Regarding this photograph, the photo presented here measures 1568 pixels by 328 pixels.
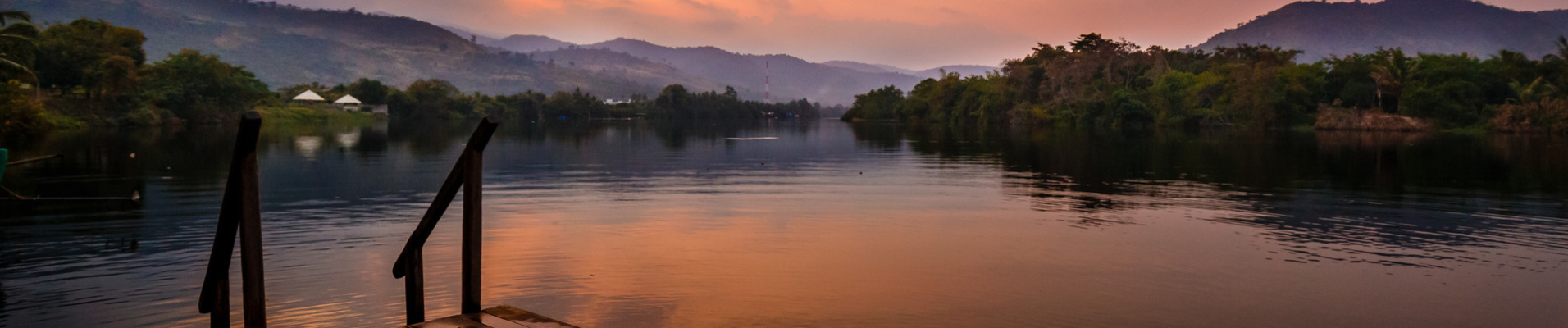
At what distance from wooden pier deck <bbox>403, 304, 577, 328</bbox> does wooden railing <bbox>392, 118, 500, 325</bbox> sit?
306 millimetres

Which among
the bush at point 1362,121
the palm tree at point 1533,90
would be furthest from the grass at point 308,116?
the palm tree at point 1533,90

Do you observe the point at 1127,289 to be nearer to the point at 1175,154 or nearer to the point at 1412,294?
the point at 1412,294

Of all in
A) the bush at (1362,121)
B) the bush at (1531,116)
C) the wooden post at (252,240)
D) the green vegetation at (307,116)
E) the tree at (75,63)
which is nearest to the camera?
the wooden post at (252,240)

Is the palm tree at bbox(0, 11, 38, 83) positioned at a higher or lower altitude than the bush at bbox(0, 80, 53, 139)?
higher

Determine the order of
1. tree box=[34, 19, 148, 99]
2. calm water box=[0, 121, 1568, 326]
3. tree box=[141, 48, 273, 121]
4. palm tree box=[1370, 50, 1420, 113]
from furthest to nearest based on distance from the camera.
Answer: tree box=[141, 48, 273, 121]
palm tree box=[1370, 50, 1420, 113]
tree box=[34, 19, 148, 99]
calm water box=[0, 121, 1568, 326]

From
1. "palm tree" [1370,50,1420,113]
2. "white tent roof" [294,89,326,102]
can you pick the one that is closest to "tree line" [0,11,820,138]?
"white tent roof" [294,89,326,102]

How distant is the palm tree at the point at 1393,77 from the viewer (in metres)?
96.7

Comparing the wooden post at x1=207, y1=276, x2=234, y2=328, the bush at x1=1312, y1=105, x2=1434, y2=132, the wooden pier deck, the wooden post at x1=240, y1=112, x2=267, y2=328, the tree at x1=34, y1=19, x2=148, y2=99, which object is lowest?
the wooden pier deck

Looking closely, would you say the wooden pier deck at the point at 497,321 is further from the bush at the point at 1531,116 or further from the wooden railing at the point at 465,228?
the bush at the point at 1531,116

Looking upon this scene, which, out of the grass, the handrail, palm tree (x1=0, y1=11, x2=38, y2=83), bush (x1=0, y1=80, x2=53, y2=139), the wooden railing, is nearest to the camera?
the handrail

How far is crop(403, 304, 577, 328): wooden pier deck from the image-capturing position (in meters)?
8.76

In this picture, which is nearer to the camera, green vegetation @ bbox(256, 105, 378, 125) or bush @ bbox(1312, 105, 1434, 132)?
bush @ bbox(1312, 105, 1434, 132)

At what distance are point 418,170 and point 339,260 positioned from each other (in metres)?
21.1

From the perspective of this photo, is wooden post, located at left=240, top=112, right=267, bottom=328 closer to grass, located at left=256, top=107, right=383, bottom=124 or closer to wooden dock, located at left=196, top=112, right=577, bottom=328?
wooden dock, located at left=196, top=112, right=577, bottom=328
